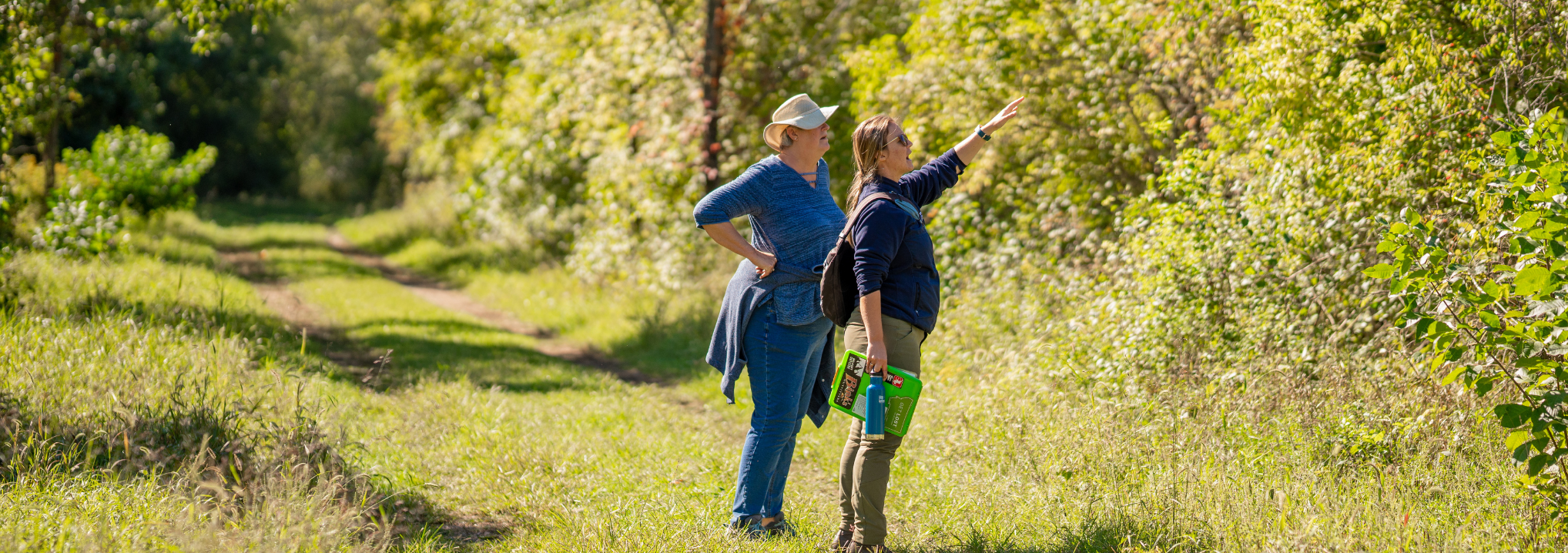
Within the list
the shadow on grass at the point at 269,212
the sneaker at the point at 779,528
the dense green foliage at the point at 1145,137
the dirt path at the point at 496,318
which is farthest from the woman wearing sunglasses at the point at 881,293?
the shadow on grass at the point at 269,212

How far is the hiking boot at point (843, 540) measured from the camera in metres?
4.00

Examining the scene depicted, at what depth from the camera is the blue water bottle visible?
3.62 meters

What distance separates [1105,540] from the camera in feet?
13.1

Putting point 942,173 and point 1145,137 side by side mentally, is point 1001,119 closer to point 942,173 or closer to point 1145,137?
point 942,173

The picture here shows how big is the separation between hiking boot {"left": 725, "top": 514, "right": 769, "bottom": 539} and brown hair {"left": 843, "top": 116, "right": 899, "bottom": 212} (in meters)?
1.38

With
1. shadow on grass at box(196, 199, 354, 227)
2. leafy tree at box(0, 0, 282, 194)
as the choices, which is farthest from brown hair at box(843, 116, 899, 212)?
shadow on grass at box(196, 199, 354, 227)

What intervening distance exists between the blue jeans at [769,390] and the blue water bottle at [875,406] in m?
0.49

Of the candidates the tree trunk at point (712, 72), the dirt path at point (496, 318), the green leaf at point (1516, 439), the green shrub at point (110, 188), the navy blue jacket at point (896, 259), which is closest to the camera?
the green leaf at point (1516, 439)

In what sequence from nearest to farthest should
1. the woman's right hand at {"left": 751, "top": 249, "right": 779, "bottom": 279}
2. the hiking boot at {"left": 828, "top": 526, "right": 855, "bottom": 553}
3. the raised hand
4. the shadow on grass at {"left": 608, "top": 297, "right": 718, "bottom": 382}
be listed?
the woman's right hand at {"left": 751, "top": 249, "right": 779, "bottom": 279}, the hiking boot at {"left": 828, "top": 526, "right": 855, "bottom": 553}, the raised hand, the shadow on grass at {"left": 608, "top": 297, "right": 718, "bottom": 382}

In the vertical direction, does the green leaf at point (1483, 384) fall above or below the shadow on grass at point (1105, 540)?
above

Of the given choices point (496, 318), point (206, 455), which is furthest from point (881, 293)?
point (496, 318)

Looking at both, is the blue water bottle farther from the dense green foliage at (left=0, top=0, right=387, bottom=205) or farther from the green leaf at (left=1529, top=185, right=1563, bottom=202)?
the dense green foliage at (left=0, top=0, right=387, bottom=205)

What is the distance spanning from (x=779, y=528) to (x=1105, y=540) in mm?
1353

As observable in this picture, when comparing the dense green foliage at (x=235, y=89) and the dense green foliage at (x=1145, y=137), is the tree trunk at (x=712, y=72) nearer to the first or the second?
the dense green foliage at (x=1145, y=137)
